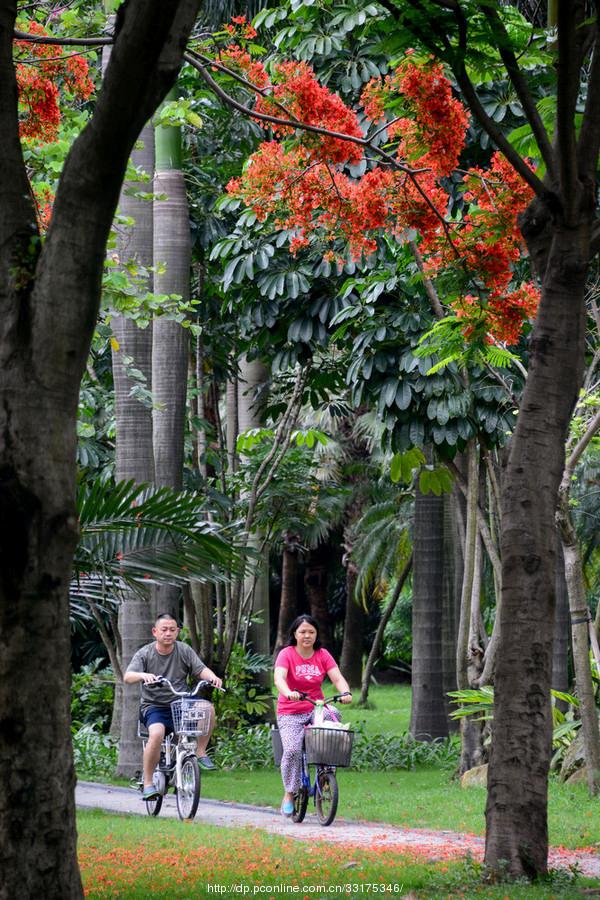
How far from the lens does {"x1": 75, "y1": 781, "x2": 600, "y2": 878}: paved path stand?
8672 mm

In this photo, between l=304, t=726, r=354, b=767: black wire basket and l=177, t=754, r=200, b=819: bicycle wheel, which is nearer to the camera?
l=304, t=726, r=354, b=767: black wire basket

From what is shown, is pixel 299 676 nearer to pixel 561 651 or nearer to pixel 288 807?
pixel 288 807

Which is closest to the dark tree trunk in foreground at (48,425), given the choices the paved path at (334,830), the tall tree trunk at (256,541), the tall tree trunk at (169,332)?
the paved path at (334,830)

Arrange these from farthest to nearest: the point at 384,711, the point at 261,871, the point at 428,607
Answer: the point at 384,711 → the point at 428,607 → the point at 261,871

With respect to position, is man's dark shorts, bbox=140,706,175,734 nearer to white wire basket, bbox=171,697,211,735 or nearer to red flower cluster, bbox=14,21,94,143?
white wire basket, bbox=171,697,211,735

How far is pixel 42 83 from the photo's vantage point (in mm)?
8148

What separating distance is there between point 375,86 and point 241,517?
10.6 m

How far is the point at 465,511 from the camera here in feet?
51.1

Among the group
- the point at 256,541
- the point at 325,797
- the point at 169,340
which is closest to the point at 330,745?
the point at 325,797

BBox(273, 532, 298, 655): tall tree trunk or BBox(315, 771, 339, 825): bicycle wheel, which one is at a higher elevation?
BBox(273, 532, 298, 655): tall tree trunk

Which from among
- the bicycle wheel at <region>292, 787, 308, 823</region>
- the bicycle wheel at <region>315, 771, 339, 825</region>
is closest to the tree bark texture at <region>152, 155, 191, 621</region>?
the bicycle wheel at <region>292, 787, 308, 823</region>

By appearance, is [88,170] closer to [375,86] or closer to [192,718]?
[375,86]

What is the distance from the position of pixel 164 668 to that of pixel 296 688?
3.94 feet

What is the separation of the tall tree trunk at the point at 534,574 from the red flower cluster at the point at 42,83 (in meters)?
3.45
